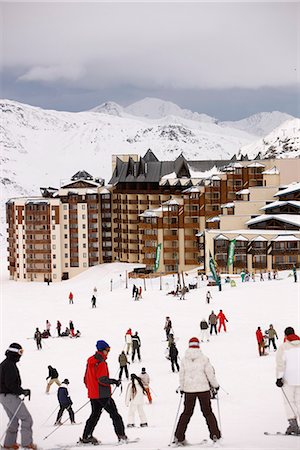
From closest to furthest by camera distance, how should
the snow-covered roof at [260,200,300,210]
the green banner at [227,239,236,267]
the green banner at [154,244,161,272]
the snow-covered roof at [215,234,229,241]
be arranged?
the green banner at [227,239,236,267], the snow-covered roof at [260,200,300,210], the snow-covered roof at [215,234,229,241], the green banner at [154,244,161,272]

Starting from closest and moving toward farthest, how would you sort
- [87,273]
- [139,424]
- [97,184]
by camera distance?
[139,424] → [87,273] → [97,184]

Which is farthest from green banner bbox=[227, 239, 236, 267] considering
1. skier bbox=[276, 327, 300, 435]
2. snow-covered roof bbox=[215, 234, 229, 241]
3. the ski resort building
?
skier bbox=[276, 327, 300, 435]

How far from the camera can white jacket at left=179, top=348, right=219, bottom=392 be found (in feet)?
19.3

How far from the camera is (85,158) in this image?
79.8 m

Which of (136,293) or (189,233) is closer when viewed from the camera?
(136,293)

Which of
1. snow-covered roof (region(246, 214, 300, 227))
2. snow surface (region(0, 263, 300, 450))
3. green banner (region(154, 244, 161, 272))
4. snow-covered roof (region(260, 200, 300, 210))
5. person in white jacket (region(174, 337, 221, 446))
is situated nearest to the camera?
person in white jacket (region(174, 337, 221, 446))

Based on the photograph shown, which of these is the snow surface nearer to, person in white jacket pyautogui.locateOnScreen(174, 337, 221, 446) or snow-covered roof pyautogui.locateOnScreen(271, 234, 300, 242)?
person in white jacket pyautogui.locateOnScreen(174, 337, 221, 446)

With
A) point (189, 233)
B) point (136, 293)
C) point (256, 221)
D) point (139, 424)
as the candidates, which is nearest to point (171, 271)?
point (189, 233)

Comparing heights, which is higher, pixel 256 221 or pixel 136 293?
pixel 256 221

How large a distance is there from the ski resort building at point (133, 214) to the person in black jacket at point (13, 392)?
31.2m

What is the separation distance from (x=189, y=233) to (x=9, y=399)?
3674cm

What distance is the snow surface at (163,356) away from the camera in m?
6.82

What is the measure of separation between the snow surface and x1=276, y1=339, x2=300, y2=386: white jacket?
53 centimetres

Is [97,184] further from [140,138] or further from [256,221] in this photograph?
[140,138]
